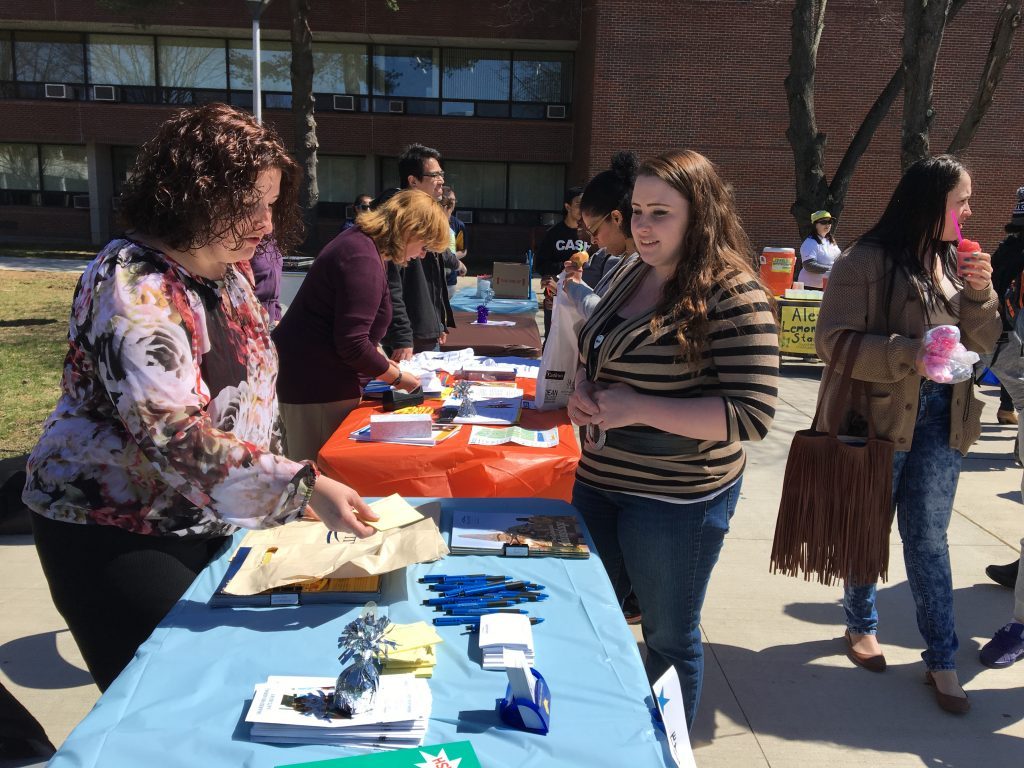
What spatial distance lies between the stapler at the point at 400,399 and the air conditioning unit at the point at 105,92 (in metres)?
24.7

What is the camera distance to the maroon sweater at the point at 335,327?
3.36 m

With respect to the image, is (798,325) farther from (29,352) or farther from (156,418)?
(156,418)

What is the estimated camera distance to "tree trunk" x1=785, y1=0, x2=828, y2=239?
11.9m

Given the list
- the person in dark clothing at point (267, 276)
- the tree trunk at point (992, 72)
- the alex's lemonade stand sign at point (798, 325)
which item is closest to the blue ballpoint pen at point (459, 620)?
the person in dark clothing at point (267, 276)

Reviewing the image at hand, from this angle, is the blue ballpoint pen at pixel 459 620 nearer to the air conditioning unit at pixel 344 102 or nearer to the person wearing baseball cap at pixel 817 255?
the person wearing baseball cap at pixel 817 255

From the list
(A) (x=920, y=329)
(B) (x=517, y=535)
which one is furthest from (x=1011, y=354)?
(B) (x=517, y=535)

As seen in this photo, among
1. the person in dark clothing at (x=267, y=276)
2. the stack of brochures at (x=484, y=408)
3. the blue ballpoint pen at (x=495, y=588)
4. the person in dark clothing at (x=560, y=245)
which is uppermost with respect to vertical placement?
the person in dark clothing at (x=560, y=245)

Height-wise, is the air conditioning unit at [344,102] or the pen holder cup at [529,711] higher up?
the air conditioning unit at [344,102]

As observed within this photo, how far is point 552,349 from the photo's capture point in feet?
10.4

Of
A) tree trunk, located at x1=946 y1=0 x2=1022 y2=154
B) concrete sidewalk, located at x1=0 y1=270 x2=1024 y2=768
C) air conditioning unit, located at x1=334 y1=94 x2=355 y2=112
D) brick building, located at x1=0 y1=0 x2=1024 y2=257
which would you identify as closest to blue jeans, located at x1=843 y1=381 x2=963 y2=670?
concrete sidewalk, located at x1=0 y1=270 x2=1024 y2=768

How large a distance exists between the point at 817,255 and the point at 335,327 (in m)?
8.87

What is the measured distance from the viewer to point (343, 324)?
11.0ft

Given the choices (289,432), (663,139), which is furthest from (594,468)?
(663,139)

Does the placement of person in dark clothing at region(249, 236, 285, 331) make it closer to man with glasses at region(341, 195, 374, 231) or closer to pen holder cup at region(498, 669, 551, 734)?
man with glasses at region(341, 195, 374, 231)
